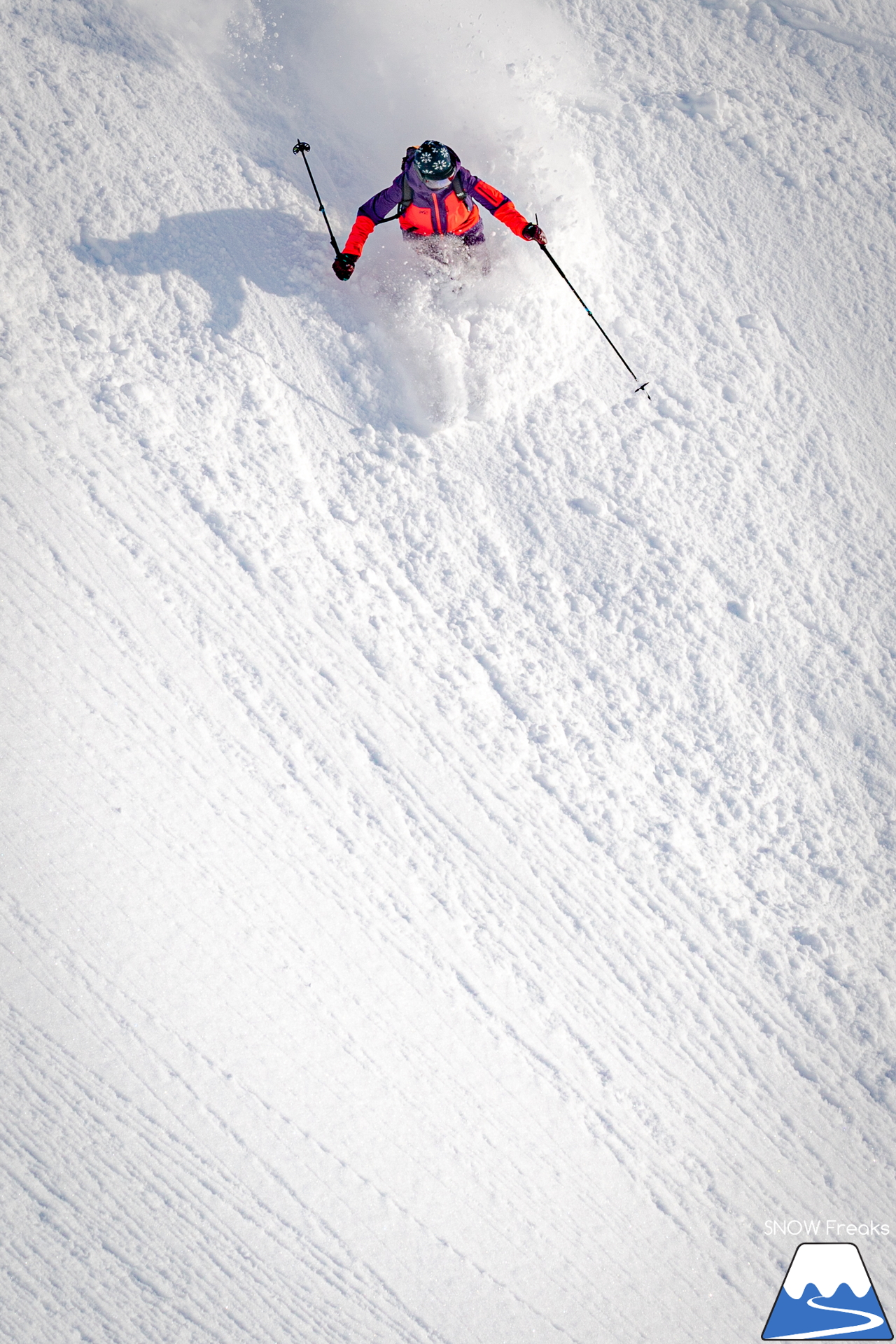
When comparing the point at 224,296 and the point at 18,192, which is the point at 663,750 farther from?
the point at 18,192

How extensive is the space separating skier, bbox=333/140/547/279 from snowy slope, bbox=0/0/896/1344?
47 centimetres

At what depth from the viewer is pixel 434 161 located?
384cm

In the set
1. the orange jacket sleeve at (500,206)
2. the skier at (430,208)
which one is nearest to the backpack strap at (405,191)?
the skier at (430,208)

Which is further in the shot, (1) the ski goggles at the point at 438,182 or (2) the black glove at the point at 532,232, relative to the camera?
(2) the black glove at the point at 532,232

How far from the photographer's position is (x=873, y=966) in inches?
183

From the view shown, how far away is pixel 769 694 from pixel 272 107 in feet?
17.3

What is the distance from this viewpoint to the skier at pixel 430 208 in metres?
4.04

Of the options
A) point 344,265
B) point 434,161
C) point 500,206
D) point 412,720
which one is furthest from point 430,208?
point 412,720

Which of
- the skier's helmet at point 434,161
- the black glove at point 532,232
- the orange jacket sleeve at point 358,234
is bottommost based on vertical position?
the orange jacket sleeve at point 358,234

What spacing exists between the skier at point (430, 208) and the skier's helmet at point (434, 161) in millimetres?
52

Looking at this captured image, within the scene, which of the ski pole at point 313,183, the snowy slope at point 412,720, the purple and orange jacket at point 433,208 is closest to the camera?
the purple and orange jacket at point 433,208

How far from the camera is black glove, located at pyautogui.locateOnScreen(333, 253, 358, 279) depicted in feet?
13.6

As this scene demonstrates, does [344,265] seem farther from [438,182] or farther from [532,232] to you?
[532,232]

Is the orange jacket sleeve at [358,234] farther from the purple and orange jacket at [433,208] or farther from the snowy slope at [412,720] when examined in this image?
the snowy slope at [412,720]
